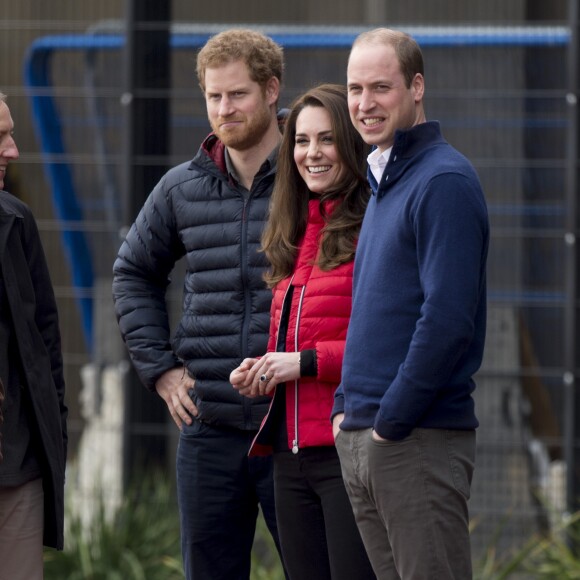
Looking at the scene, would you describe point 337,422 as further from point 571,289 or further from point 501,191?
point 501,191

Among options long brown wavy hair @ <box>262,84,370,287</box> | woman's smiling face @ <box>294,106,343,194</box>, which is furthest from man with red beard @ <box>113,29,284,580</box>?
woman's smiling face @ <box>294,106,343,194</box>

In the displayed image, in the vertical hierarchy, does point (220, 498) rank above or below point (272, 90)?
below

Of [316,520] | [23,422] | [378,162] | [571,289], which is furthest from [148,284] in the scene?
[571,289]

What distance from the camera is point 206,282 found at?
4.39 meters

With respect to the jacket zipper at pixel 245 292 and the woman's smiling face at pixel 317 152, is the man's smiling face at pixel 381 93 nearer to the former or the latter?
the woman's smiling face at pixel 317 152

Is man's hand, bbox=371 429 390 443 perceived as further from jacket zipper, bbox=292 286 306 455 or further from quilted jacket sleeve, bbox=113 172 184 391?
quilted jacket sleeve, bbox=113 172 184 391

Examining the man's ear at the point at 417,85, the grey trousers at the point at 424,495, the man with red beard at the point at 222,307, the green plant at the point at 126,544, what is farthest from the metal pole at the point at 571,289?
the grey trousers at the point at 424,495

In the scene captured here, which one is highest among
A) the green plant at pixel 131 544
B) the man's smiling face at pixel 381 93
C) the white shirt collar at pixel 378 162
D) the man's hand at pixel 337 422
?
the man's smiling face at pixel 381 93

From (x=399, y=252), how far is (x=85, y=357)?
365cm

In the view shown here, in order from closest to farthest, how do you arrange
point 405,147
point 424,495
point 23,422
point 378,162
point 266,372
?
point 424,495, point 405,147, point 378,162, point 266,372, point 23,422

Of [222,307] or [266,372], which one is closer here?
[266,372]

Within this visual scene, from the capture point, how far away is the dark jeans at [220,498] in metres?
4.33

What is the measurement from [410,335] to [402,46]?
78 cm

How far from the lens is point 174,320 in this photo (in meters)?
6.88
